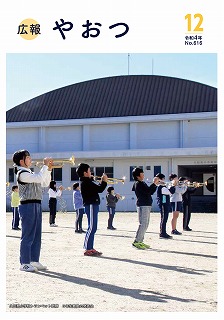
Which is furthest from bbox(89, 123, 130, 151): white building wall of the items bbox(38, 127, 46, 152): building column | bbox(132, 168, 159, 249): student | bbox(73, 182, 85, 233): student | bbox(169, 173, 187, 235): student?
bbox(132, 168, 159, 249): student

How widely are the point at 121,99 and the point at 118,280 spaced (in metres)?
30.1

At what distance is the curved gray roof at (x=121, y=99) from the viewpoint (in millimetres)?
34812

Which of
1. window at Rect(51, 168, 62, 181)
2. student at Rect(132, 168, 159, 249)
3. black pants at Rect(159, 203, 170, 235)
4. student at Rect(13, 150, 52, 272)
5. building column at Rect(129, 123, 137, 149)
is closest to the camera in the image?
student at Rect(13, 150, 52, 272)

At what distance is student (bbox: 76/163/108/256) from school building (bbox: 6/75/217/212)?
21.9 m

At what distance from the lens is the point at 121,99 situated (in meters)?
36.8

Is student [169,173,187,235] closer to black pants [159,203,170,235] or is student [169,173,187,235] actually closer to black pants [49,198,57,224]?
black pants [159,203,170,235]

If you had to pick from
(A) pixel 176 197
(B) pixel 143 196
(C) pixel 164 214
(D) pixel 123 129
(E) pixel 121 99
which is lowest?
(C) pixel 164 214

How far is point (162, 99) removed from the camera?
1404 inches

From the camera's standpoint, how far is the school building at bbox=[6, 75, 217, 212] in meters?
32.7

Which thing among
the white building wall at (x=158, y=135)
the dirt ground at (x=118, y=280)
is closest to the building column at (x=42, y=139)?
the white building wall at (x=158, y=135)

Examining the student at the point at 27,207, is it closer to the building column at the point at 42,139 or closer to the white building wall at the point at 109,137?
the white building wall at the point at 109,137

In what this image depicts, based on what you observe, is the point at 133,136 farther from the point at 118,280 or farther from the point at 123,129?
the point at 118,280

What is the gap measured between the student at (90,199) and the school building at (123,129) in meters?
21.9

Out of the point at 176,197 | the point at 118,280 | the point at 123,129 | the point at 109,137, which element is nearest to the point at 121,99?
the point at 123,129
